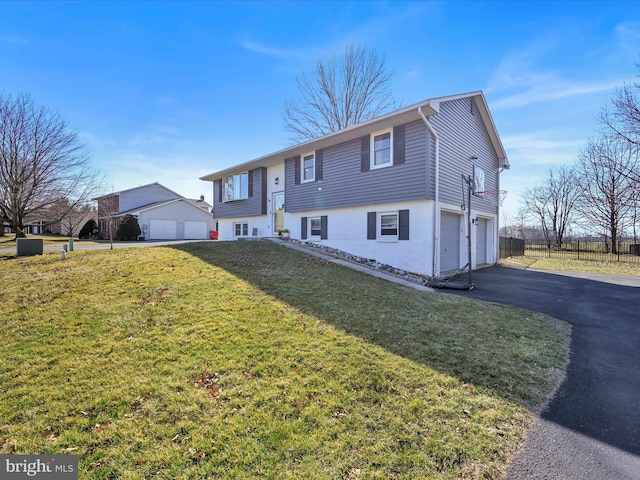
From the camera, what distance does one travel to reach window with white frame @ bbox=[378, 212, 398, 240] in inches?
442

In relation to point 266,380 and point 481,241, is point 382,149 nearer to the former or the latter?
point 481,241

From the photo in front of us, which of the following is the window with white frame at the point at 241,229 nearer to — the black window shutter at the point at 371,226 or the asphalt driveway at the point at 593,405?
the black window shutter at the point at 371,226

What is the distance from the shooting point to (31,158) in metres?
18.5

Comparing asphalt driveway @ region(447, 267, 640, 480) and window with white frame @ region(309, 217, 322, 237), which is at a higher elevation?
window with white frame @ region(309, 217, 322, 237)

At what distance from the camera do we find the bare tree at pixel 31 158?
17.8m

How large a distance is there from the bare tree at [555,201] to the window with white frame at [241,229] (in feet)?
95.1

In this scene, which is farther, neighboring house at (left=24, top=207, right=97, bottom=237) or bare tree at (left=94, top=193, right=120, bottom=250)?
neighboring house at (left=24, top=207, right=97, bottom=237)

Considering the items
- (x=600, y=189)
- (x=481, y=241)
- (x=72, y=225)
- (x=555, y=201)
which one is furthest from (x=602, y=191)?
(x=72, y=225)

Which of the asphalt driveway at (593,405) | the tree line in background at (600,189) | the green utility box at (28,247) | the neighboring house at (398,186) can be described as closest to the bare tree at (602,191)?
the tree line in background at (600,189)

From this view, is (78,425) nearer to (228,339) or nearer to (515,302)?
(228,339)

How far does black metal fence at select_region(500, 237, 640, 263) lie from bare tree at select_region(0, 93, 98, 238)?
2914 centimetres

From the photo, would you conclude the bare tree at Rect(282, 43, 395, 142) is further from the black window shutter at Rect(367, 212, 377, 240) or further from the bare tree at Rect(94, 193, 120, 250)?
the bare tree at Rect(94, 193, 120, 250)

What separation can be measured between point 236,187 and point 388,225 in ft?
35.9

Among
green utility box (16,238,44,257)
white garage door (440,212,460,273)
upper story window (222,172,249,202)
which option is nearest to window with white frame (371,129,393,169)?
white garage door (440,212,460,273)
